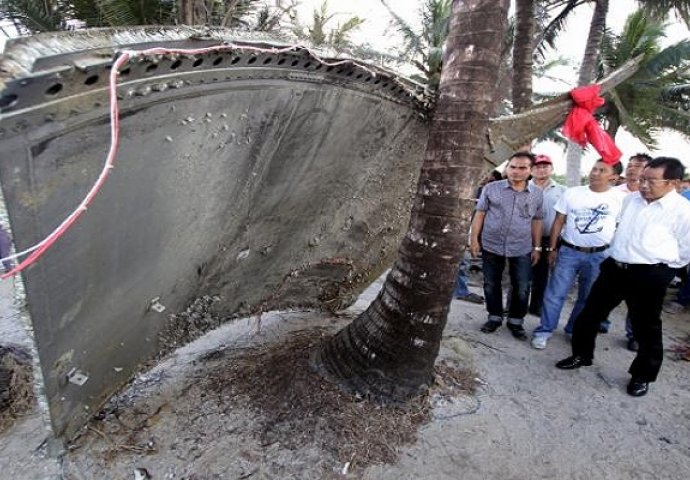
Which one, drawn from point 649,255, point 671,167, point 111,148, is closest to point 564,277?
point 649,255

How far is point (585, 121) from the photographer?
3279 mm

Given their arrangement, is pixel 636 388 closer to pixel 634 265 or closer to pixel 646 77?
pixel 634 265

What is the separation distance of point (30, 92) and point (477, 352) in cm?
392

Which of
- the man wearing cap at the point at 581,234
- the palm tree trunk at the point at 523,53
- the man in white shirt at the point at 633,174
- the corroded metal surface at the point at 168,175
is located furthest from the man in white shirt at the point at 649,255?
the palm tree trunk at the point at 523,53

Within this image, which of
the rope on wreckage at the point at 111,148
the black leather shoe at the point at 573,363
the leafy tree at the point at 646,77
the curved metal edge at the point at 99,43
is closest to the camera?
the curved metal edge at the point at 99,43

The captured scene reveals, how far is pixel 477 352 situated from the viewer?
13.4 feet

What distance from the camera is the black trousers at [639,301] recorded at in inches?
131

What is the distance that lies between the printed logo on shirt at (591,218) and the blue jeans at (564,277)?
0.80 feet

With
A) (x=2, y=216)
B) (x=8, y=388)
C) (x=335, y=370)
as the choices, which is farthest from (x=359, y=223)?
(x=8, y=388)

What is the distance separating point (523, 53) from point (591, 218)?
4.09m

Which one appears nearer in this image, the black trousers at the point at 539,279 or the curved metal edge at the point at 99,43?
the curved metal edge at the point at 99,43

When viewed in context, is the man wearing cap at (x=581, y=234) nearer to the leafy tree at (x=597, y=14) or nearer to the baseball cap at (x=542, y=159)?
the baseball cap at (x=542, y=159)

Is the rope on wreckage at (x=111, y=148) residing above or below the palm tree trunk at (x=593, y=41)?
below

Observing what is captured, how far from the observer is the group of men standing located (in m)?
3.35
